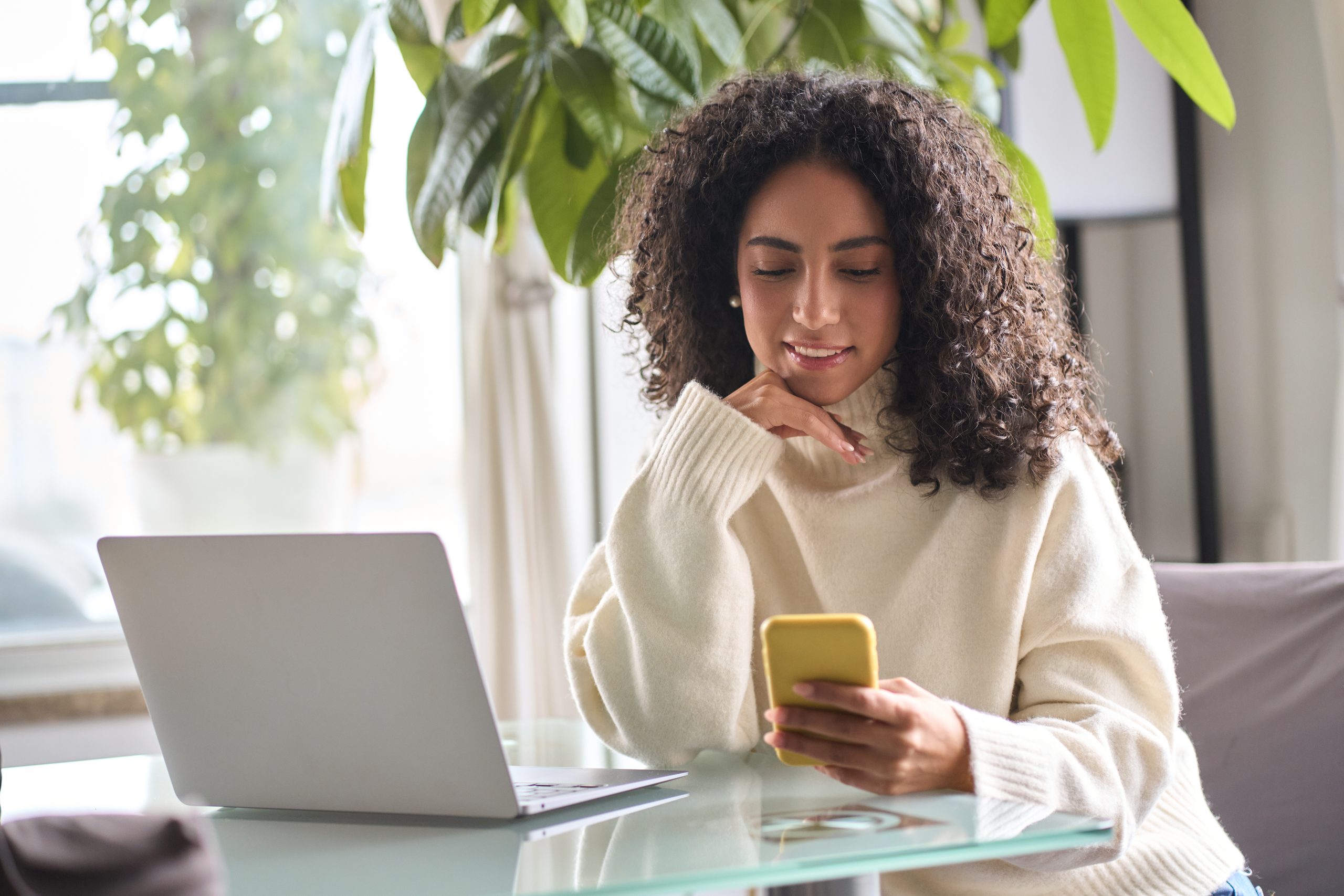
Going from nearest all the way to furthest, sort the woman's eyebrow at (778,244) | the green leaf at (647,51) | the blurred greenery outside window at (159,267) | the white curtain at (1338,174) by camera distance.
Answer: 1. the woman's eyebrow at (778,244)
2. the green leaf at (647,51)
3. the white curtain at (1338,174)
4. the blurred greenery outside window at (159,267)

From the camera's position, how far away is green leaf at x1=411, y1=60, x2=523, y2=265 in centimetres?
155

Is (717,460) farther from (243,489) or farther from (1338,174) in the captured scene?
(243,489)

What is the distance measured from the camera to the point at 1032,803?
2.88ft

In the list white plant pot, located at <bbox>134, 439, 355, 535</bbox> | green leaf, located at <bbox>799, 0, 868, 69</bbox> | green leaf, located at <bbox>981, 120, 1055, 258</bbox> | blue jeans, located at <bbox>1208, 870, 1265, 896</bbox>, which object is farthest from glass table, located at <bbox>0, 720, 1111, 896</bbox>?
white plant pot, located at <bbox>134, 439, 355, 535</bbox>

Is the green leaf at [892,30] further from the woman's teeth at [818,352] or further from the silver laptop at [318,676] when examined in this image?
the silver laptop at [318,676]

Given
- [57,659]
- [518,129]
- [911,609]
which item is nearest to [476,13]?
[518,129]

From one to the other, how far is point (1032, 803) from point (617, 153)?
0.95m

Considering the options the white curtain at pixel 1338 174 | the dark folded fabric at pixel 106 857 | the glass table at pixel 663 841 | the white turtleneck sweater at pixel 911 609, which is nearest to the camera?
the dark folded fabric at pixel 106 857

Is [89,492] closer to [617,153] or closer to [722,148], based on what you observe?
[617,153]

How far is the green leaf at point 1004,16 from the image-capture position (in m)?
1.65

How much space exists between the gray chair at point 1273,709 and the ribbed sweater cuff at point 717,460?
A: 1.87 feet

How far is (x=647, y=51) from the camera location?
4.92 ft

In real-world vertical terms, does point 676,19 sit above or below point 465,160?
above

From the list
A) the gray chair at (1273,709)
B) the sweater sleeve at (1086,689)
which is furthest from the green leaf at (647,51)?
the gray chair at (1273,709)
